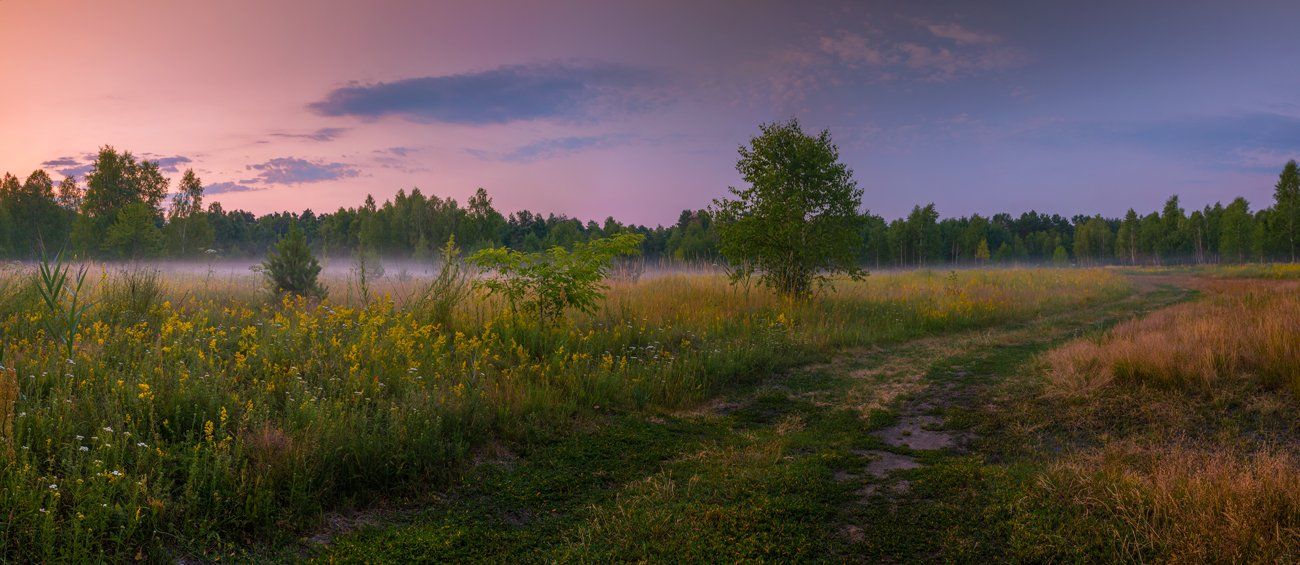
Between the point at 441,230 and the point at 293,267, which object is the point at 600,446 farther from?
Answer: the point at 441,230

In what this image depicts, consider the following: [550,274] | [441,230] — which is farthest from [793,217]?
[441,230]

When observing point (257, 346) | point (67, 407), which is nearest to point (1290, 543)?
point (67, 407)

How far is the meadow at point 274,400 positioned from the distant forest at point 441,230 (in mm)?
3863

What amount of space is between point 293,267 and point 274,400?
388 inches

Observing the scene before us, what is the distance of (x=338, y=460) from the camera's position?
4.69 metres

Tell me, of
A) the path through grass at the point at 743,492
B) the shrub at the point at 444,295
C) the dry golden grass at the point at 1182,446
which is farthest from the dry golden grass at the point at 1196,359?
the shrub at the point at 444,295

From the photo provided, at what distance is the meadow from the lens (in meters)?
3.78

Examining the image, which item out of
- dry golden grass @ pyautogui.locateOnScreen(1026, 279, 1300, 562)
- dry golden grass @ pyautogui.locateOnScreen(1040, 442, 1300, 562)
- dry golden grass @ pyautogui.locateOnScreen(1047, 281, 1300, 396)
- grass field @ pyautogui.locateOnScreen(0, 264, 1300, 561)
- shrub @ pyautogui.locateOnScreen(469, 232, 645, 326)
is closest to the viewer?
dry golden grass @ pyautogui.locateOnScreen(1040, 442, 1300, 562)

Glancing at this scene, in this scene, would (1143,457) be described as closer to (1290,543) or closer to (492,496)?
(1290,543)

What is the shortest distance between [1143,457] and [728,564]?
3.78 metres

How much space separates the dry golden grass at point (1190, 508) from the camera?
326cm

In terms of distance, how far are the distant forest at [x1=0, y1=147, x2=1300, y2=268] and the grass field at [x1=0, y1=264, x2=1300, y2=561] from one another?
551cm

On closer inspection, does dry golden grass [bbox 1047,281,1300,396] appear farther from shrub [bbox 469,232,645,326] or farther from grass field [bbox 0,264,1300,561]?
shrub [bbox 469,232,645,326]

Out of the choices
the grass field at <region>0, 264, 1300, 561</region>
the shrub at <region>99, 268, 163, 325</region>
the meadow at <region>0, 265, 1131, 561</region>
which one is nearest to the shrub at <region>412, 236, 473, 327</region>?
the meadow at <region>0, 265, 1131, 561</region>
